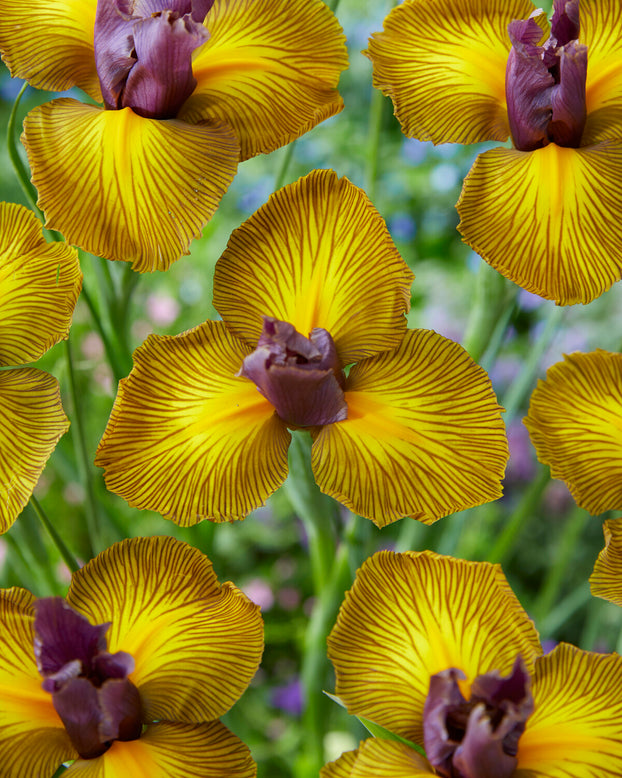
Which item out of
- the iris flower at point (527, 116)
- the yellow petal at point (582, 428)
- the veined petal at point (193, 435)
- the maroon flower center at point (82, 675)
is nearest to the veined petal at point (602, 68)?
the iris flower at point (527, 116)

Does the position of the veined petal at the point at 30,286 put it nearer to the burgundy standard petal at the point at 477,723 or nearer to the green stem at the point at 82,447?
the green stem at the point at 82,447

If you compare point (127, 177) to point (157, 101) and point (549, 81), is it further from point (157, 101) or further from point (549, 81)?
point (549, 81)

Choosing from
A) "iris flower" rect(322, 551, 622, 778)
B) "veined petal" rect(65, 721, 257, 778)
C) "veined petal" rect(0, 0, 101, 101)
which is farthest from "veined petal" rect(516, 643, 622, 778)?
"veined petal" rect(0, 0, 101, 101)

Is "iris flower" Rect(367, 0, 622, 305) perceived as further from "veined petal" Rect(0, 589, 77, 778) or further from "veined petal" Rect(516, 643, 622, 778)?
"veined petal" Rect(0, 589, 77, 778)

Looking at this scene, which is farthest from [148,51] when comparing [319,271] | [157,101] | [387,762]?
[387,762]

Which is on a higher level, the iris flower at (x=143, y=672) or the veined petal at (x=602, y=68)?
the veined petal at (x=602, y=68)

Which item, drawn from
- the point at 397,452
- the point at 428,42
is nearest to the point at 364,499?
the point at 397,452
